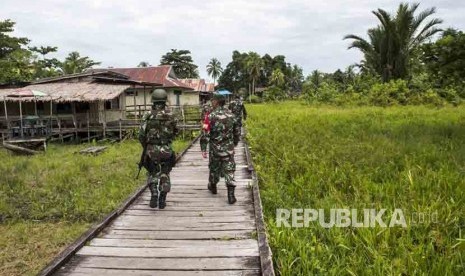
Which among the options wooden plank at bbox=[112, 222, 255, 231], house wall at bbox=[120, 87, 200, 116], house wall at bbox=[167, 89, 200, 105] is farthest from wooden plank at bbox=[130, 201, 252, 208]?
house wall at bbox=[167, 89, 200, 105]

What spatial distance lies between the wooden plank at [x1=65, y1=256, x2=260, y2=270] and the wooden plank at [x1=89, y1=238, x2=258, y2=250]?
0.32 m

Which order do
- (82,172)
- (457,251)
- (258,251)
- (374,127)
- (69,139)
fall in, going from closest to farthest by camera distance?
1. (258,251)
2. (457,251)
3. (82,172)
4. (374,127)
5. (69,139)

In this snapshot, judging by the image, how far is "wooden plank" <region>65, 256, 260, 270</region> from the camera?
11.5 ft

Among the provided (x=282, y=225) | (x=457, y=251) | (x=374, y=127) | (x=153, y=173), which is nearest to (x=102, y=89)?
(x=374, y=127)

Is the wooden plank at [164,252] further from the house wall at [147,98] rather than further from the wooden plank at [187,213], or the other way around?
the house wall at [147,98]

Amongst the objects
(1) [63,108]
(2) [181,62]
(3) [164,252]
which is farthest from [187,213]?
(2) [181,62]

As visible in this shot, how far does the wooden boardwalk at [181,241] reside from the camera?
138 inches

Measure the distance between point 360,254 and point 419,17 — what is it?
921 inches

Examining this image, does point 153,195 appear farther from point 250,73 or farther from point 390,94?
point 250,73

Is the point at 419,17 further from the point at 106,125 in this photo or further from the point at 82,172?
the point at 82,172

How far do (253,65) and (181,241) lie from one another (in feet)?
A: 198

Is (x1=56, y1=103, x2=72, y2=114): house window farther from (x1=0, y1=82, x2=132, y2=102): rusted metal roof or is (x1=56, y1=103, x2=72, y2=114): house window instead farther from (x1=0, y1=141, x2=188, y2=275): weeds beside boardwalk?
(x1=0, y1=141, x2=188, y2=275): weeds beside boardwalk

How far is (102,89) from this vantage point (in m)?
18.7

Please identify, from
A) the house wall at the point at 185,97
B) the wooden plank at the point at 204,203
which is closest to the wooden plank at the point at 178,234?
the wooden plank at the point at 204,203
